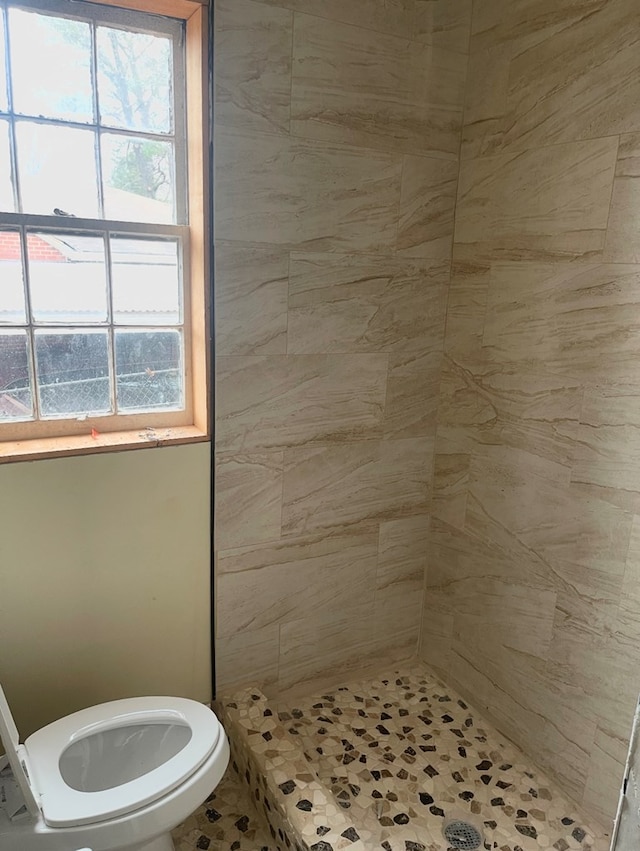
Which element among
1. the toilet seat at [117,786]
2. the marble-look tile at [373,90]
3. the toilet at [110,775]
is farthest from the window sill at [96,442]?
the marble-look tile at [373,90]

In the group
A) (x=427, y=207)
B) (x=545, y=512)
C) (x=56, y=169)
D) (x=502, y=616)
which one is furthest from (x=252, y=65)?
(x=502, y=616)

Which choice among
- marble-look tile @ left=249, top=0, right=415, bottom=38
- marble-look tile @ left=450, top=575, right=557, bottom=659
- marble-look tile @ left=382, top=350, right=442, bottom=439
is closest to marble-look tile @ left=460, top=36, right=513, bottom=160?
marble-look tile @ left=249, top=0, right=415, bottom=38

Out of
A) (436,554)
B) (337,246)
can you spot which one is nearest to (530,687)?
(436,554)

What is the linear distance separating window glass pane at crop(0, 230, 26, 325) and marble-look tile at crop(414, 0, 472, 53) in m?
1.37

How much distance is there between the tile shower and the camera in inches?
65.5

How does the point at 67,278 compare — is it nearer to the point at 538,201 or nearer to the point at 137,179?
the point at 137,179

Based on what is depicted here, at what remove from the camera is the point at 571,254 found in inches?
68.1

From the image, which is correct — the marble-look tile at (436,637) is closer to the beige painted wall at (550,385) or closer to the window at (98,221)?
the beige painted wall at (550,385)

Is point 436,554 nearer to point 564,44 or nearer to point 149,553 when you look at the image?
point 149,553

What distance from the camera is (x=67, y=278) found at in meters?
1.67

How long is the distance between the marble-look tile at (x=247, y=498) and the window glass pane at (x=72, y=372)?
16.1 inches

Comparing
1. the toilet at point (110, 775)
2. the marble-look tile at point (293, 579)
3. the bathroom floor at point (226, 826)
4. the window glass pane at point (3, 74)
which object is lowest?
the bathroom floor at point (226, 826)

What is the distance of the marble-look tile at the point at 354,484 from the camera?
2.04 meters

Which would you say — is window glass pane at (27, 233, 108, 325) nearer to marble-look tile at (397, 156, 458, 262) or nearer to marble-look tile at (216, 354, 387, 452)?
marble-look tile at (216, 354, 387, 452)
